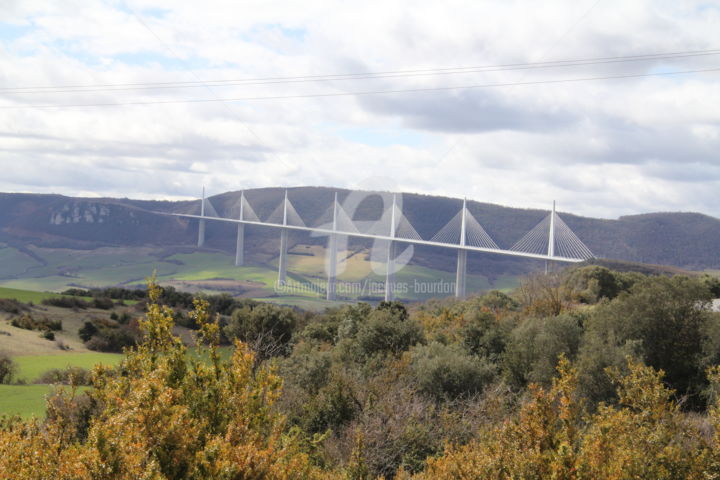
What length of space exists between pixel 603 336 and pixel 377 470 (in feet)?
35.2

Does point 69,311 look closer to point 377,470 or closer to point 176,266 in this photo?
point 377,470

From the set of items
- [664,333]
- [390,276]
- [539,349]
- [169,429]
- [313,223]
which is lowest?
[390,276]

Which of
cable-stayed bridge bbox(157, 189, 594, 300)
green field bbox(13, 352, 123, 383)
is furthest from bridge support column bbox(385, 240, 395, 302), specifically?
green field bbox(13, 352, 123, 383)

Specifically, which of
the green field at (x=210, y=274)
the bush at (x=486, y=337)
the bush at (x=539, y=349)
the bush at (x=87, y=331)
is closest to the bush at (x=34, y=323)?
the bush at (x=87, y=331)

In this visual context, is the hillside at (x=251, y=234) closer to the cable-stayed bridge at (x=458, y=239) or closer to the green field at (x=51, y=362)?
the cable-stayed bridge at (x=458, y=239)

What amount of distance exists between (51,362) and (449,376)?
57.4 feet

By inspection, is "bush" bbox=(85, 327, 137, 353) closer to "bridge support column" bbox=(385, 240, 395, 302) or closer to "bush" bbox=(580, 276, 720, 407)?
"bush" bbox=(580, 276, 720, 407)

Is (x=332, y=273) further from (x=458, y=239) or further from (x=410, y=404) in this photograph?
(x=410, y=404)

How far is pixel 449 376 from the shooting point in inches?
681

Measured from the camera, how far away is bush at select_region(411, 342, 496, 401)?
1709cm

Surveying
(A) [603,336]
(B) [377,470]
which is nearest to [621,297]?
(A) [603,336]

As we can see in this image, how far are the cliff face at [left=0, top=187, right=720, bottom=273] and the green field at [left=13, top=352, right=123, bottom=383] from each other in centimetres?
5393

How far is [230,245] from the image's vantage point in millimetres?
147125

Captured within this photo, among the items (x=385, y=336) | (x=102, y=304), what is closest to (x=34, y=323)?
(x=102, y=304)
